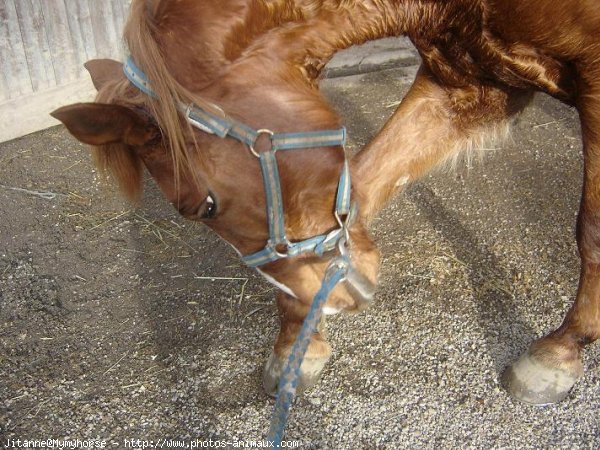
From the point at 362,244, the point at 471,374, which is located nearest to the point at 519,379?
the point at 471,374

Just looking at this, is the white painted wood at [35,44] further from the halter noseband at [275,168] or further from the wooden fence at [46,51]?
the halter noseband at [275,168]

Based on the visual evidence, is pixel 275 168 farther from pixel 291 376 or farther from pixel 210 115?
pixel 291 376

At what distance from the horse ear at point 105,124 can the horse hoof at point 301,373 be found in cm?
111

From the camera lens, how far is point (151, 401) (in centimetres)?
231

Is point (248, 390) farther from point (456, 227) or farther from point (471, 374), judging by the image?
point (456, 227)

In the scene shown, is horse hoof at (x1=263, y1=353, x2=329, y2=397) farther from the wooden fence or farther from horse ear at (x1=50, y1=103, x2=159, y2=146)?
the wooden fence

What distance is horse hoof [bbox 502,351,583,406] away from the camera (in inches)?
86.7

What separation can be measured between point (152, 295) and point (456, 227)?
1.61 meters

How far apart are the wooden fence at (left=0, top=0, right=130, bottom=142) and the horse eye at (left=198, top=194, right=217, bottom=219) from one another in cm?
284

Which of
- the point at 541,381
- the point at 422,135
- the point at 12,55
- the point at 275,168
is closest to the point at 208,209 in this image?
the point at 275,168

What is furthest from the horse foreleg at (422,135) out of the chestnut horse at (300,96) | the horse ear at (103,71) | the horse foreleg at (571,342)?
the horse ear at (103,71)

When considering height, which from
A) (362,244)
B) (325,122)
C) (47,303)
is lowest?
(47,303)

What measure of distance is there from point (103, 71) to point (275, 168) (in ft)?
2.28

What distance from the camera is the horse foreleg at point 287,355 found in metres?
2.26
